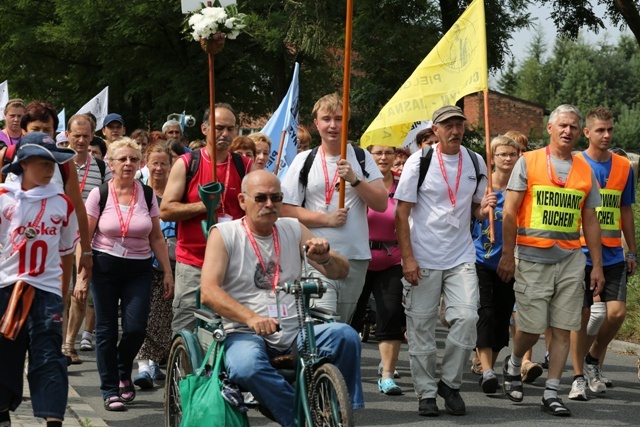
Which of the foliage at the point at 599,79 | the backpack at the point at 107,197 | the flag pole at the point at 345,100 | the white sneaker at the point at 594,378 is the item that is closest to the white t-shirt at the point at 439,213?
the flag pole at the point at 345,100

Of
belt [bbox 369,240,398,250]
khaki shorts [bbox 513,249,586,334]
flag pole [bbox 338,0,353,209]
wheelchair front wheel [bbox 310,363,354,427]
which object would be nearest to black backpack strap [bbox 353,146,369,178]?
flag pole [bbox 338,0,353,209]

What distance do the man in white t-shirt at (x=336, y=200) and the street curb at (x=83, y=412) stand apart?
174 centimetres

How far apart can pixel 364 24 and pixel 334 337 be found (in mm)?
22752

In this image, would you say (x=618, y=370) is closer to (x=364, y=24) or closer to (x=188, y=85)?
(x=364, y=24)

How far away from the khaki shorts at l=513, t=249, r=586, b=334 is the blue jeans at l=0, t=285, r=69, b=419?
3.54 m

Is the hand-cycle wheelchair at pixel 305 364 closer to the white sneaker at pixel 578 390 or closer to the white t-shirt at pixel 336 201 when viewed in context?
the white t-shirt at pixel 336 201

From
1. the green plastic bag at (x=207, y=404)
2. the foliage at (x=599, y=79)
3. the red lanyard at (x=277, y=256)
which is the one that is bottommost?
the green plastic bag at (x=207, y=404)

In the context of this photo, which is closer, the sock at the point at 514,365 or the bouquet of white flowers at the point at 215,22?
the bouquet of white flowers at the point at 215,22

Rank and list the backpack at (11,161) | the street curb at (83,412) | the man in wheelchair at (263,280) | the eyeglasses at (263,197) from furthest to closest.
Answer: the street curb at (83,412) < the backpack at (11,161) < the eyeglasses at (263,197) < the man in wheelchair at (263,280)

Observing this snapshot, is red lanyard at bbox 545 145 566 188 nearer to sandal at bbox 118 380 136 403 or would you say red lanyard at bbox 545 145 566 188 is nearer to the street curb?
sandal at bbox 118 380 136 403

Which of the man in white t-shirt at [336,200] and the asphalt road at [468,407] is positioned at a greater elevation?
the man in white t-shirt at [336,200]

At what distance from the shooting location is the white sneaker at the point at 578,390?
30.2 feet

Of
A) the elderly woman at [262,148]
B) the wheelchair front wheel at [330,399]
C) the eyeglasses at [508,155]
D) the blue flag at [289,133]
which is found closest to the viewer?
the wheelchair front wheel at [330,399]

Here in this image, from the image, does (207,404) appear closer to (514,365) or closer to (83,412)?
(83,412)
